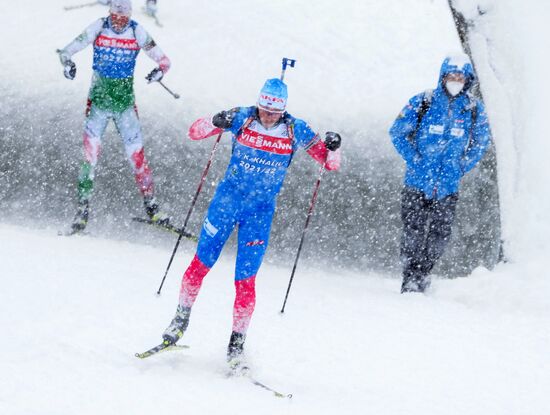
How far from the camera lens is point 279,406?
5363 mm

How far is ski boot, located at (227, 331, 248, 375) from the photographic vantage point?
19.7ft

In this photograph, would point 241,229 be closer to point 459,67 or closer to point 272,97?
point 272,97

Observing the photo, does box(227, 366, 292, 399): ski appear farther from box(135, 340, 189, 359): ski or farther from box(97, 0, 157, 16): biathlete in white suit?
box(97, 0, 157, 16): biathlete in white suit

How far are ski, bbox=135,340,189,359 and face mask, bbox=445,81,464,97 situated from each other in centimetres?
402

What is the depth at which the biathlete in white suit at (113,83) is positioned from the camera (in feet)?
29.4

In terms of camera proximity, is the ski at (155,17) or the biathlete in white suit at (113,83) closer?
the biathlete in white suit at (113,83)

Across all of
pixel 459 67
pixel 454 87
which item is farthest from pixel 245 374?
pixel 459 67

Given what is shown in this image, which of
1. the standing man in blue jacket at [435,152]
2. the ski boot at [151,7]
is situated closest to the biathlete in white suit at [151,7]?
the ski boot at [151,7]

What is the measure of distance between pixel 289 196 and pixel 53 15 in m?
7.13

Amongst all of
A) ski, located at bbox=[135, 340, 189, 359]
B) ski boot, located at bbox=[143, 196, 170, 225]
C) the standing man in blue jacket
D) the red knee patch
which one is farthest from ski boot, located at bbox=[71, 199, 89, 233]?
the standing man in blue jacket

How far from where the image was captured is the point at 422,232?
28.5ft

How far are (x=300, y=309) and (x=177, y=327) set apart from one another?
1.93 m

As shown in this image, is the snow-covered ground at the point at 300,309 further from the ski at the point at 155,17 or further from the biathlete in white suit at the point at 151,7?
the biathlete in white suit at the point at 151,7

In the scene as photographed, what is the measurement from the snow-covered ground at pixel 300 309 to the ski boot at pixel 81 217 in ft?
0.56
